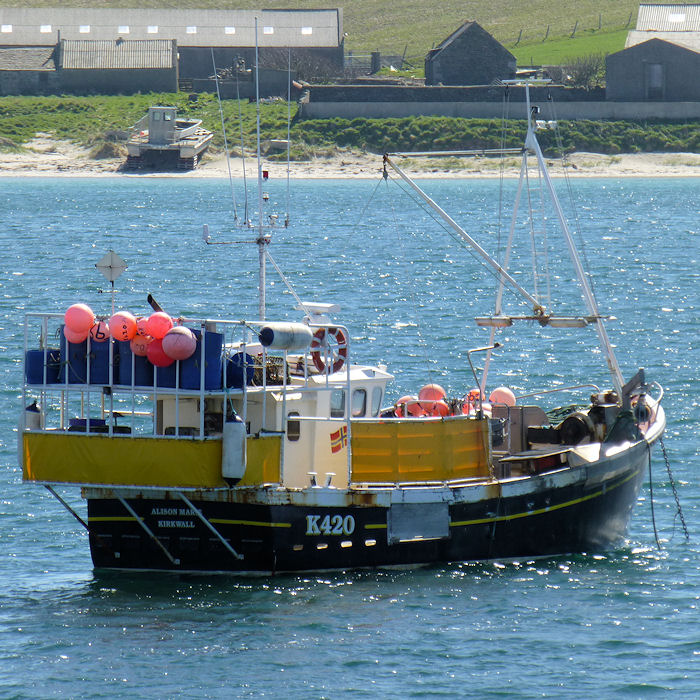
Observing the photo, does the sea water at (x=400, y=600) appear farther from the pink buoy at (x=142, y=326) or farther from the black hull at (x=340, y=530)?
the pink buoy at (x=142, y=326)

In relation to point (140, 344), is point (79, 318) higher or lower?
higher

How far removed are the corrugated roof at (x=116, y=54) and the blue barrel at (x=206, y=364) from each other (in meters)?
115

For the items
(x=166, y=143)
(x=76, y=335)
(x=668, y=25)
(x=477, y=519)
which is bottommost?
(x=477, y=519)

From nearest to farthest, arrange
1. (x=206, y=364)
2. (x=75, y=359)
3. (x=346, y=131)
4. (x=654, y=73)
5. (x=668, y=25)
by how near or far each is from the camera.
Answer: (x=206, y=364) < (x=75, y=359) < (x=346, y=131) < (x=654, y=73) < (x=668, y=25)

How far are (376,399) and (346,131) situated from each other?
97398mm

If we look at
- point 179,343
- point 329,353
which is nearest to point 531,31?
point 329,353

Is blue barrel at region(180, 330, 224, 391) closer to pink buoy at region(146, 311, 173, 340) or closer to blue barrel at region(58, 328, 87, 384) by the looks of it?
pink buoy at region(146, 311, 173, 340)

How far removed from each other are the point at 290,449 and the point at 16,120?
105 metres

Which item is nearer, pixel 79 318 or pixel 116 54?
pixel 79 318

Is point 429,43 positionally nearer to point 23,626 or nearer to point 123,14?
point 123,14

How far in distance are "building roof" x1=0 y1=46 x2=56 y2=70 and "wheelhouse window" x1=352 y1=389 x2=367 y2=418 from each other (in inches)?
4592

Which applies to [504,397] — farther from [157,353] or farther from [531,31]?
[531,31]

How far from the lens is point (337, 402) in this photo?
25.0 meters

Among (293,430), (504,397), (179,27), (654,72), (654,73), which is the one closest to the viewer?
(293,430)
